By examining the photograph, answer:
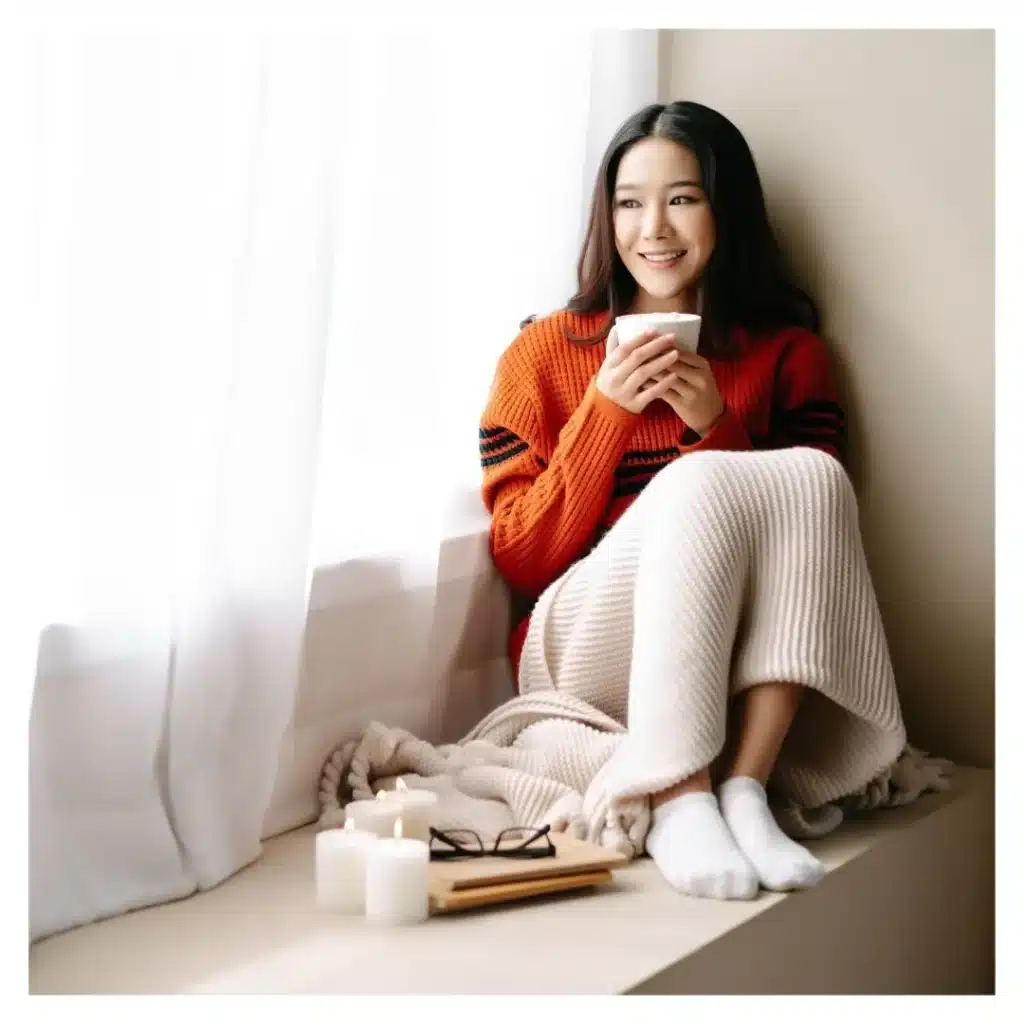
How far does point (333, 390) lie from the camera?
1.43 metres

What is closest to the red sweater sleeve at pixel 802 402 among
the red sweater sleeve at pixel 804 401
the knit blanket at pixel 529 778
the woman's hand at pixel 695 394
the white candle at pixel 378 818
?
the red sweater sleeve at pixel 804 401

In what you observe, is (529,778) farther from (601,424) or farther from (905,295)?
(905,295)

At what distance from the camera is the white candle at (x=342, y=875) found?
1186mm

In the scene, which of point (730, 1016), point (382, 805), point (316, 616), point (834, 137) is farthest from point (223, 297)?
point (834, 137)

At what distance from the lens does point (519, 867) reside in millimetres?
1190

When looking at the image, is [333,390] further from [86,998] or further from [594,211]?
[86,998]

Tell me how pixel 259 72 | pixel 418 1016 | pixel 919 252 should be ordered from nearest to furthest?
pixel 418 1016 < pixel 259 72 < pixel 919 252

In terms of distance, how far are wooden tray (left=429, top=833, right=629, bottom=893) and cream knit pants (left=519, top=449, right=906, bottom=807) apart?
77 millimetres

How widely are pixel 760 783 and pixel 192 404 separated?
58 cm

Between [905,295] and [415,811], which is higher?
[905,295]

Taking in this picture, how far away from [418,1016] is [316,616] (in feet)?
1.43

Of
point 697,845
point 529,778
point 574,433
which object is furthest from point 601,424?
point 697,845

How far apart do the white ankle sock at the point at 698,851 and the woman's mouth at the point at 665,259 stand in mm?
587

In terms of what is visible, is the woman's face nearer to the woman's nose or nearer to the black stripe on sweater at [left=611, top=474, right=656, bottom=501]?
the woman's nose
